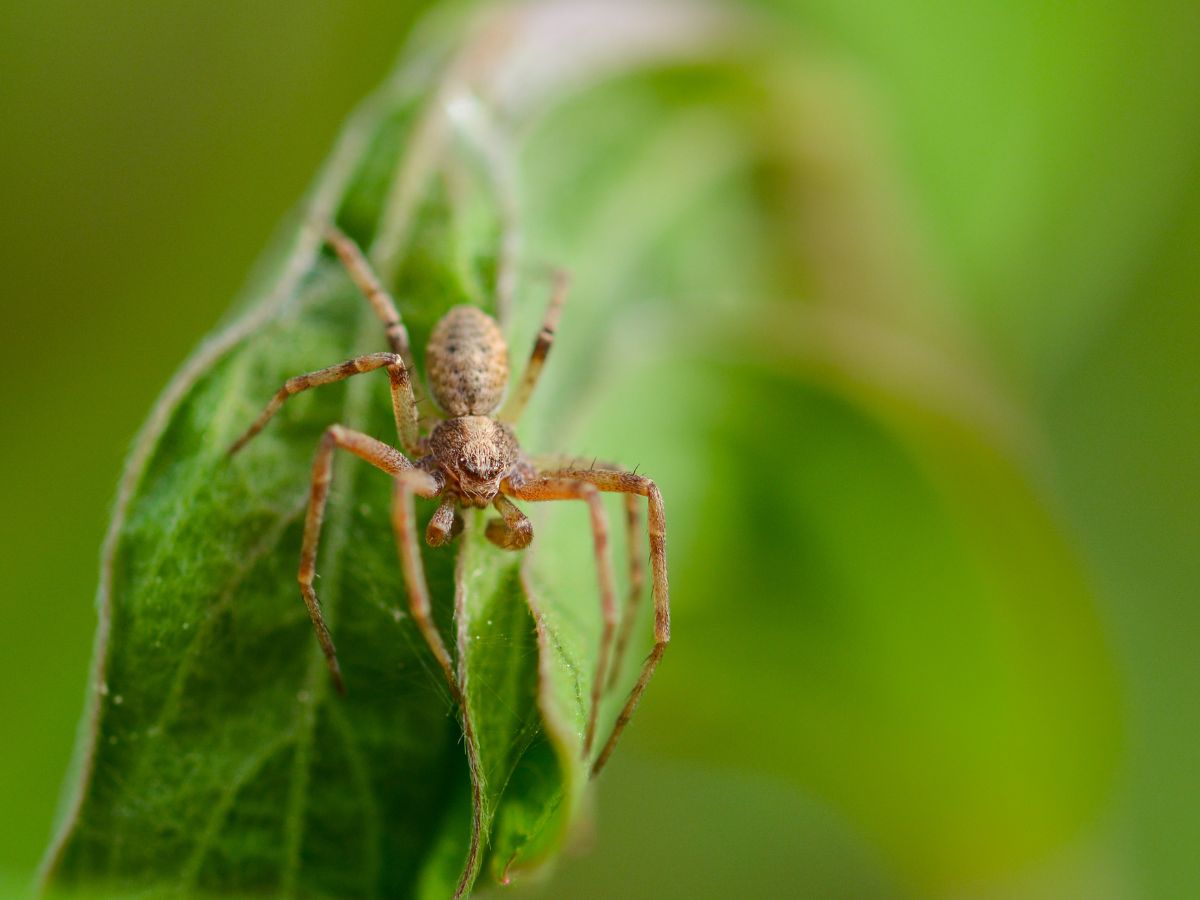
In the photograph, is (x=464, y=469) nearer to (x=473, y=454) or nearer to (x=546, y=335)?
(x=473, y=454)

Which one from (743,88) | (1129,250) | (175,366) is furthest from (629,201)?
(1129,250)

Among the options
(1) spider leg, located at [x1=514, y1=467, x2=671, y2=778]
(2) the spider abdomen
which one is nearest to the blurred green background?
(1) spider leg, located at [x1=514, y1=467, x2=671, y2=778]

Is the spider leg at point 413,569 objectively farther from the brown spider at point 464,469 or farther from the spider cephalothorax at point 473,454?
the spider cephalothorax at point 473,454

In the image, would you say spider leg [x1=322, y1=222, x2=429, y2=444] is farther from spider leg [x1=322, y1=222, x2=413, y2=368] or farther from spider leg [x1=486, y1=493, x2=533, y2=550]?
spider leg [x1=486, y1=493, x2=533, y2=550]

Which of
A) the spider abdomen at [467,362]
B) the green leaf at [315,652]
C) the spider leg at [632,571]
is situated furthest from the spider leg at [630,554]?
the green leaf at [315,652]

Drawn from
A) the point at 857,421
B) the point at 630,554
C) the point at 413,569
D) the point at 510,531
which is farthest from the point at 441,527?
the point at 857,421

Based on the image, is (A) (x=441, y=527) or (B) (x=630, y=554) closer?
(A) (x=441, y=527)
